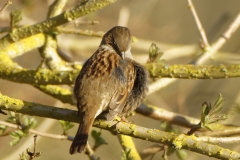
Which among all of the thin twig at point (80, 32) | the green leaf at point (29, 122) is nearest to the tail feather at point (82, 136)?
the green leaf at point (29, 122)

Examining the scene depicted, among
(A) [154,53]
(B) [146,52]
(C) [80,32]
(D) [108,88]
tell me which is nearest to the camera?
(D) [108,88]

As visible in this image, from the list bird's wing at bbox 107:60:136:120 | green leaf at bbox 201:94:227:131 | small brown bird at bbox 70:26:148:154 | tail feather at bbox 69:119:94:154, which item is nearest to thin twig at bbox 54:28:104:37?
small brown bird at bbox 70:26:148:154

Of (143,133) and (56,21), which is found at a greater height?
(56,21)

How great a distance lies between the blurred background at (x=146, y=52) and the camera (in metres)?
6.07

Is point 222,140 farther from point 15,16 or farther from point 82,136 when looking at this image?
point 15,16

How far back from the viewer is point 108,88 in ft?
13.0

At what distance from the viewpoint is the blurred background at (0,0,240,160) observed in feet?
19.9

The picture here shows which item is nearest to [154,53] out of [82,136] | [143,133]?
Answer: [82,136]

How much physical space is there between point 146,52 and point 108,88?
352 cm

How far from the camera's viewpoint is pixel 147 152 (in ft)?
13.9

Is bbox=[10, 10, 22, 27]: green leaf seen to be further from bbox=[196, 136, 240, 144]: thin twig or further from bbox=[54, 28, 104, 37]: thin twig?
bbox=[196, 136, 240, 144]: thin twig

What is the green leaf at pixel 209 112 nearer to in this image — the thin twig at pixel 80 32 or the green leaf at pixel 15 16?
the thin twig at pixel 80 32

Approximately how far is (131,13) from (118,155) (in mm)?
2665

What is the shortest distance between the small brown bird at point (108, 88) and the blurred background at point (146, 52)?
3.19 ft
